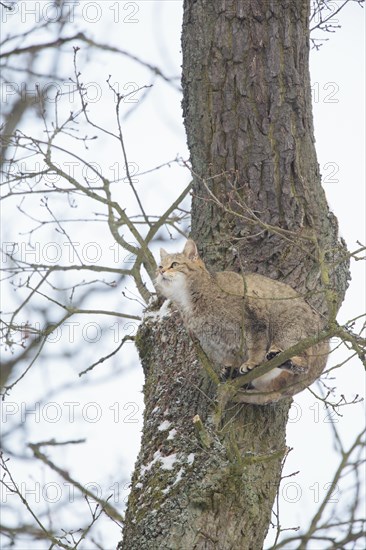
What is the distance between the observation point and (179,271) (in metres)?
5.97

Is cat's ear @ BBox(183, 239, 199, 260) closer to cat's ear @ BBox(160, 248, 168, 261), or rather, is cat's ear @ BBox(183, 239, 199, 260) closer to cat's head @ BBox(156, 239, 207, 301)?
cat's head @ BBox(156, 239, 207, 301)

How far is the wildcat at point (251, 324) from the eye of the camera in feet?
17.6

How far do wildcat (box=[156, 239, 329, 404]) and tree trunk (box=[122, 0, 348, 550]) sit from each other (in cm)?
18

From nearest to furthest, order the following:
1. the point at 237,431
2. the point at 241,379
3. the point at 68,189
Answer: the point at 241,379
the point at 237,431
the point at 68,189

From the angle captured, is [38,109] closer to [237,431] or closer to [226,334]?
[226,334]

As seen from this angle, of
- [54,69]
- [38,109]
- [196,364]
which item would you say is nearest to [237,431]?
[196,364]

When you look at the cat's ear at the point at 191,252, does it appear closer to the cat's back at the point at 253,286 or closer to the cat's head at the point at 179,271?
the cat's head at the point at 179,271

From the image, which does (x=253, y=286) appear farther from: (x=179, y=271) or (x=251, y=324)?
(x=179, y=271)

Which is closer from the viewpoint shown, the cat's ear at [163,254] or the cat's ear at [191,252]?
the cat's ear at [191,252]

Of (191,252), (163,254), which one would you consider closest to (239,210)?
(191,252)

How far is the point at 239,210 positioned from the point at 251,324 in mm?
876

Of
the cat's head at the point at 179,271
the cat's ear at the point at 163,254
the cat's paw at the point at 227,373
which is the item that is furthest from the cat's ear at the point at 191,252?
the cat's paw at the point at 227,373

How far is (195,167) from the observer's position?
6.34m

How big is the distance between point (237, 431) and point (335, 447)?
2.09ft
